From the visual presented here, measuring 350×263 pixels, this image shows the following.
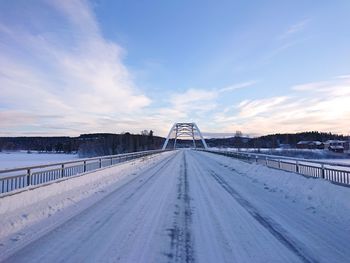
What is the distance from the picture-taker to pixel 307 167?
15.0 meters

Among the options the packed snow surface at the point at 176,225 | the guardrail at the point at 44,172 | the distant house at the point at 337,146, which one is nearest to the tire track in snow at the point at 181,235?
the packed snow surface at the point at 176,225

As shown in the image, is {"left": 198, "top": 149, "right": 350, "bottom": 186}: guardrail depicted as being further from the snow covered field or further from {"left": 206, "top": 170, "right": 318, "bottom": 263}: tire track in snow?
the snow covered field

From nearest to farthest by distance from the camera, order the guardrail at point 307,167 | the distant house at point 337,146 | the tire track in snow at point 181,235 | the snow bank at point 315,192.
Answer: the tire track in snow at point 181,235, the snow bank at point 315,192, the guardrail at point 307,167, the distant house at point 337,146

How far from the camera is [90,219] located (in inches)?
315

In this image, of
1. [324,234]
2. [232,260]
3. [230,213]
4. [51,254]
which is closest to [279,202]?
[230,213]

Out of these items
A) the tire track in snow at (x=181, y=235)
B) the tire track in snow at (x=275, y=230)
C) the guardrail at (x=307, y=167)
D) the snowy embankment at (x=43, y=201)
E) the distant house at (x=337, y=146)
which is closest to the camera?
the tire track in snow at (x=181, y=235)

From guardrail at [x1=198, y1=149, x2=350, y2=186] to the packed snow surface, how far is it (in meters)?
0.75

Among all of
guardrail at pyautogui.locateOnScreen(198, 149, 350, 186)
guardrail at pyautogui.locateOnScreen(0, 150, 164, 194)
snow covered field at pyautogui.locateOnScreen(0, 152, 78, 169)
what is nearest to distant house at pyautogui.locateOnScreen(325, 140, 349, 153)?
snow covered field at pyautogui.locateOnScreen(0, 152, 78, 169)

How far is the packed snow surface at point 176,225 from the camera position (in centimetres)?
541

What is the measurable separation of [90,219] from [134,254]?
9.72 feet

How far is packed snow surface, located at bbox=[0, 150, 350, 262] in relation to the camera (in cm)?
541

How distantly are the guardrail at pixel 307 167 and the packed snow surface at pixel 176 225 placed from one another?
2.45 ft

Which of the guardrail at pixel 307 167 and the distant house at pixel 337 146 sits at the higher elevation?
the distant house at pixel 337 146

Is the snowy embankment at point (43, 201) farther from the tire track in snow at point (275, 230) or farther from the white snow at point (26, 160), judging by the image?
the white snow at point (26, 160)
